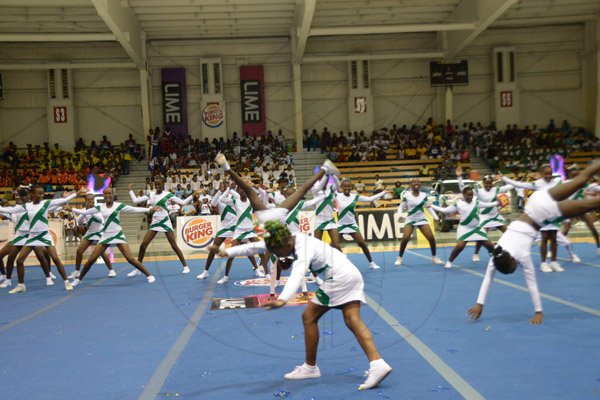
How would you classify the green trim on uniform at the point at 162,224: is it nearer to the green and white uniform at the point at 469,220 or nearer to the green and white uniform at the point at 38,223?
the green and white uniform at the point at 38,223

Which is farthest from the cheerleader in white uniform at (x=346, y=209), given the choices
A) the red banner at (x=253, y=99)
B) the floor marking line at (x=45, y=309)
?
the red banner at (x=253, y=99)

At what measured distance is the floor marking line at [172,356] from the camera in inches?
194

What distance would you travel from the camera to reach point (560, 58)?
3150 cm

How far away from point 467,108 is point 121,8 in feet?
60.0

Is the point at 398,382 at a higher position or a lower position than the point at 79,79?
lower

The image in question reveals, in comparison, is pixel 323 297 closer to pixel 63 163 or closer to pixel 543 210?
pixel 543 210

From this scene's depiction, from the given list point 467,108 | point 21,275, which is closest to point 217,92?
point 467,108

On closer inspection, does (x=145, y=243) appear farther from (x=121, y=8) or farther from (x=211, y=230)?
(x=121, y=8)

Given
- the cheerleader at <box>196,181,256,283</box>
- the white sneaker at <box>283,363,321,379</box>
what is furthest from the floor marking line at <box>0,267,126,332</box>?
the white sneaker at <box>283,363,321,379</box>

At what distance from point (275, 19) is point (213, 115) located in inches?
242

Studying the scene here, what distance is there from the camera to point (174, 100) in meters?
30.9

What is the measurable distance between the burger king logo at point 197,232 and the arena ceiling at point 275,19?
916 cm

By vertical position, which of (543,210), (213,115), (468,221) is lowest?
(468,221)

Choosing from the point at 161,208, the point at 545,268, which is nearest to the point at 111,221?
the point at 161,208
